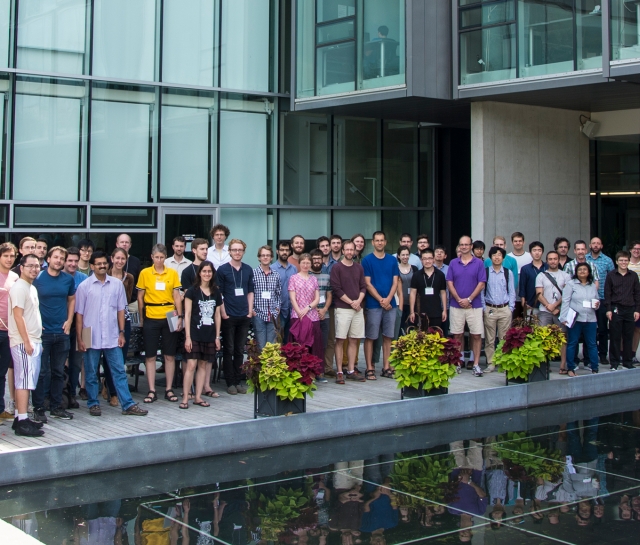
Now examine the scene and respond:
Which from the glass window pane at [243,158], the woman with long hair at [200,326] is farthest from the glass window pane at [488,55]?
the woman with long hair at [200,326]

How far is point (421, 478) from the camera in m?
8.61

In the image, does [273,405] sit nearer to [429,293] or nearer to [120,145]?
[429,293]

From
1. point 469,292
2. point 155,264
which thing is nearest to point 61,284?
point 155,264

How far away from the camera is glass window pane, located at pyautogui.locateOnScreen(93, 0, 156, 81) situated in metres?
17.7

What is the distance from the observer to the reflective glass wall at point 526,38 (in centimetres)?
1652

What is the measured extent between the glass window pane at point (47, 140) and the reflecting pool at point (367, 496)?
9.13 meters

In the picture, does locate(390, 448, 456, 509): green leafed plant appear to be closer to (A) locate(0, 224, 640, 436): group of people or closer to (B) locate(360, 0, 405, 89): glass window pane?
(A) locate(0, 224, 640, 436): group of people

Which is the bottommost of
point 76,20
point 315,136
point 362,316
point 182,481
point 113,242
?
point 182,481

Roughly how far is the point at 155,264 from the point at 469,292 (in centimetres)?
492

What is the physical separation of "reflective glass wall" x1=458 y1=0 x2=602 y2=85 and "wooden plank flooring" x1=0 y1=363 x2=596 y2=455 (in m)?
6.61

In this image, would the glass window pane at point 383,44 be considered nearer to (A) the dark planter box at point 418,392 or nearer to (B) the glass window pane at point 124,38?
(B) the glass window pane at point 124,38

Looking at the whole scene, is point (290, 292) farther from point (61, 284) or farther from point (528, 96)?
point (528, 96)

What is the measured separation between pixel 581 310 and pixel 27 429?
8.22 meters

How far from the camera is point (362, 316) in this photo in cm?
1303
